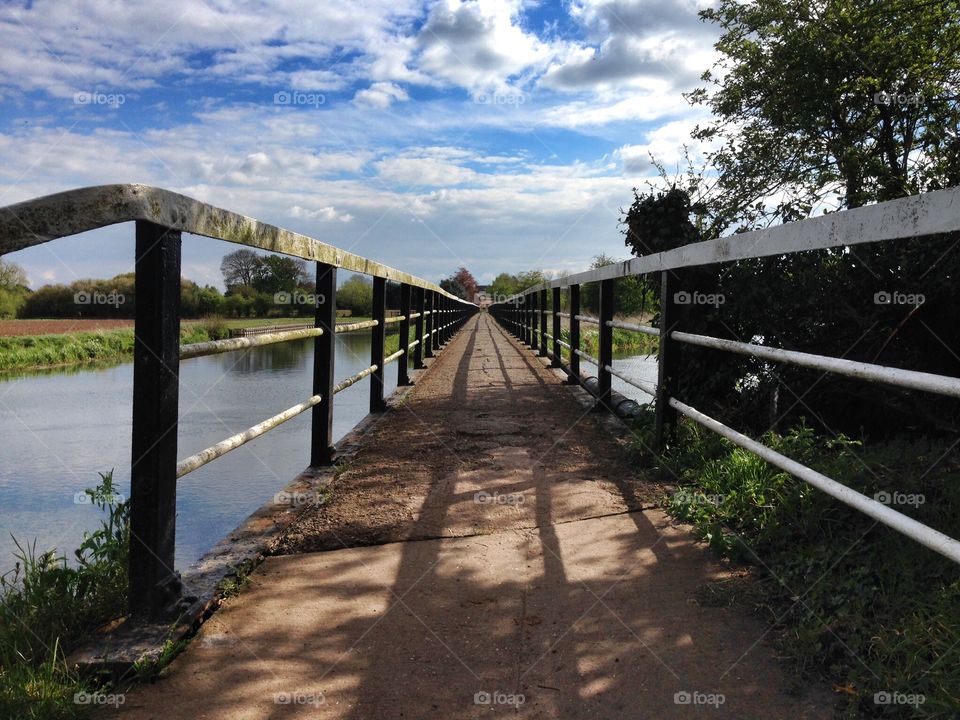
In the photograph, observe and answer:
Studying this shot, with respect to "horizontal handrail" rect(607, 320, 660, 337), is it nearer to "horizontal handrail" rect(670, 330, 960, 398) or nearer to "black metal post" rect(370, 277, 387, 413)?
"horizontal handrail" rect(670, 330, 960, 398)

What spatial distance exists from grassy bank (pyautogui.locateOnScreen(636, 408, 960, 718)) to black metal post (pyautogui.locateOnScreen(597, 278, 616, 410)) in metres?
2.06

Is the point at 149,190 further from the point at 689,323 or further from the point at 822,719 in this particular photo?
the point at 689,323

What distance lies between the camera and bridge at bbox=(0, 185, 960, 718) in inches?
73.2

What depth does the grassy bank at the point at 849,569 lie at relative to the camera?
1.83 metres

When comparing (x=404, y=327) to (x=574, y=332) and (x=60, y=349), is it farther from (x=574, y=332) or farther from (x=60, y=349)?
(x=60, y=349)

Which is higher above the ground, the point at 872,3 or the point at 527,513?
the point at 872,3

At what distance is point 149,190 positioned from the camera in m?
2.01

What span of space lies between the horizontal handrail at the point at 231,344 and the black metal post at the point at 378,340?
2.29 meters

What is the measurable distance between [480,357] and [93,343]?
13.8 meters

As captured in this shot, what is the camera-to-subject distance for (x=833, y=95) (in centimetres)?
1046

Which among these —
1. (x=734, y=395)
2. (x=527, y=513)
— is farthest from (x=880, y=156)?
(x=527, y=513)

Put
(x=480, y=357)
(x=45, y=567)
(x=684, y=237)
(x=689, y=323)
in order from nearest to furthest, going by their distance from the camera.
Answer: (x=45, y=567) → (x=689, y=323) → (x=684, y=237) → (x=480, y=357)

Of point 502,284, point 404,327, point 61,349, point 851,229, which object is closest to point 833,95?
point 404,327

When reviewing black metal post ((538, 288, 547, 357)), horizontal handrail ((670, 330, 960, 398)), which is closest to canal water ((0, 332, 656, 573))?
black metal post ((538, 288, 547, 357))
